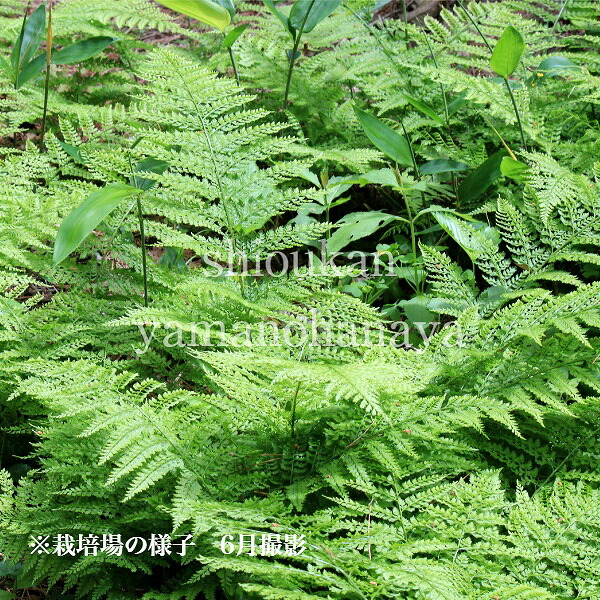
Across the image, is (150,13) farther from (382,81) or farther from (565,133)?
(565,133)

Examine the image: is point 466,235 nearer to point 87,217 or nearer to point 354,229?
point 354,229

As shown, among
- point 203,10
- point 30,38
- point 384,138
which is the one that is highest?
point 203,10

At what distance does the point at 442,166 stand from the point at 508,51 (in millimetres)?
585

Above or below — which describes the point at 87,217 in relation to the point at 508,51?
below

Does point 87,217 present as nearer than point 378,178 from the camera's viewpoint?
Yes

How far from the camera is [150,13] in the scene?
3939 mm

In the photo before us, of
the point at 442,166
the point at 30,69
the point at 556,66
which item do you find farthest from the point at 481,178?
the point at 30,69

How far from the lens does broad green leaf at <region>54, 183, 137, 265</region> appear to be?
191 centimetres

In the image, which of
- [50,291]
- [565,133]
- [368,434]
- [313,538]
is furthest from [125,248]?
Result: [565,133]

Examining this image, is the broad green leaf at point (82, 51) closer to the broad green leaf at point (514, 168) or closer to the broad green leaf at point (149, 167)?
the broad green leaf at point (149, 167)

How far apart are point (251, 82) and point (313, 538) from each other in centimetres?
285

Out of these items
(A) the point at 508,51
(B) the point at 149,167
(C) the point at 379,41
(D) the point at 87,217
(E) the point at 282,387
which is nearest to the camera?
(E) the point at 282,387

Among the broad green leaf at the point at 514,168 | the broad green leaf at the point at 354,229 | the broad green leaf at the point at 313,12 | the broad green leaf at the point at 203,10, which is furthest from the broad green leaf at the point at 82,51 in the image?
the broad green leaf at the point at 514,168

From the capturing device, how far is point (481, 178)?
2834 millimetres
